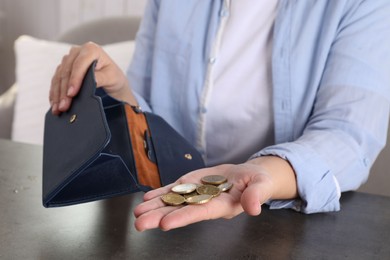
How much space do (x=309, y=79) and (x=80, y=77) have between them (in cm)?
37

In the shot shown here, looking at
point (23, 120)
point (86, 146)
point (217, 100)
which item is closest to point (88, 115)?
point (86, 146)

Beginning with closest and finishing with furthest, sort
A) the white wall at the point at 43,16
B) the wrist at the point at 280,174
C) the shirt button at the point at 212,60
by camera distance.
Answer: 1. the wrist at the point at 280,174
2. the shirt button at the point at 212,60
3. the white wall at the point at 43,16

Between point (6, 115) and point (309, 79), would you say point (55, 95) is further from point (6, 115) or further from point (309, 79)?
point (6, 115)

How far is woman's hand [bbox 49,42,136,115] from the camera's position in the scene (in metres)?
0.84

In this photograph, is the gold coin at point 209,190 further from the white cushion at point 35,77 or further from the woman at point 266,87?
the white cushion at point 35,77

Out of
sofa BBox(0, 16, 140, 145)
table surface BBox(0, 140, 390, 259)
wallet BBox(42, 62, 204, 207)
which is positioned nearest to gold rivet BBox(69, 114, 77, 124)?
wallet BBox(42, 62, 204, 207)

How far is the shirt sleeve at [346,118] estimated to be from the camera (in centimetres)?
76

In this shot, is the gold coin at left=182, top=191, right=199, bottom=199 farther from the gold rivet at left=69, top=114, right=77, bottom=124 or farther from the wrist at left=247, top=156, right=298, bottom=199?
the gold rivet at left=69, top=114, right=77, bottom=124

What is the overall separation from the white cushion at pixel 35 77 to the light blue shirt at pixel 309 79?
0.43 m

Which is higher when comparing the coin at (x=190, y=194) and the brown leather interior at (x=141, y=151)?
the coin at (x=190, y=194)

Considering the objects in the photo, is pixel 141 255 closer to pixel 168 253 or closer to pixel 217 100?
pixel 168 253

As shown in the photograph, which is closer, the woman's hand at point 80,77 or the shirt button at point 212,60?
the woman's hand at point 80,77

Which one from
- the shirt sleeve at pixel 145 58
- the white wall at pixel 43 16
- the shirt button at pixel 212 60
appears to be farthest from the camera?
the white wall at pixel 43 16

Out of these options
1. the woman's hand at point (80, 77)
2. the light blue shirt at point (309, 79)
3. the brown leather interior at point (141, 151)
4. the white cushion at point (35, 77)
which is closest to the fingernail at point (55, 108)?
the woman's hand at point (80, 77)
